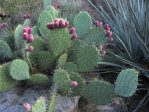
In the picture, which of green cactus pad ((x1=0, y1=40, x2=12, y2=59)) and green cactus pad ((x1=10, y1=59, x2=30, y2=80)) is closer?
green cactus pad ((x1=10, y1=59, x2=30, y2=80))

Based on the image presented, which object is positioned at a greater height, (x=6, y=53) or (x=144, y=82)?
(x=6, y=53)

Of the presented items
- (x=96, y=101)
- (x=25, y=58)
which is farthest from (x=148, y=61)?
(x=25, y=58)

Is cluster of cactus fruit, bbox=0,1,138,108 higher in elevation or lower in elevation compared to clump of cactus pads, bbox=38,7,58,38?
lower

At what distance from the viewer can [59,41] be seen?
3541mm

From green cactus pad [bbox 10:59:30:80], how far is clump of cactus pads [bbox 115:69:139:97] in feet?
2.56

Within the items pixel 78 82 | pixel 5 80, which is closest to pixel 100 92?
pixel 78 82

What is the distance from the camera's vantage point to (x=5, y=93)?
3.39m

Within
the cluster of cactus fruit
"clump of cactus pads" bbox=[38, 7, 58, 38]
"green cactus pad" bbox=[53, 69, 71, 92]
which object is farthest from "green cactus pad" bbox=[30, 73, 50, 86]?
"clump of cactus pads" bbox=[38, 7, 58, 38]

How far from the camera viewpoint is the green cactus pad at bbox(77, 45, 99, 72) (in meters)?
3.48

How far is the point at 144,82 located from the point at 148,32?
0.54 meters

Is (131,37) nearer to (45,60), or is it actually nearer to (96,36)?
(96,36)

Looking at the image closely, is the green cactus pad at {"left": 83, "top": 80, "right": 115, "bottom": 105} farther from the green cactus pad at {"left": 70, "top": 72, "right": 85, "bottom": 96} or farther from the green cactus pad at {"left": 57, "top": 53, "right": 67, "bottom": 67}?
the green cactus pad at {"left": 57, "top": 53, "right": 67, "bottom": 67}

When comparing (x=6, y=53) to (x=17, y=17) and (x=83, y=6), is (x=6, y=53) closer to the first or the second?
(x=17, y=17)

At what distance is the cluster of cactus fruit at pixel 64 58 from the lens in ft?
10.8
